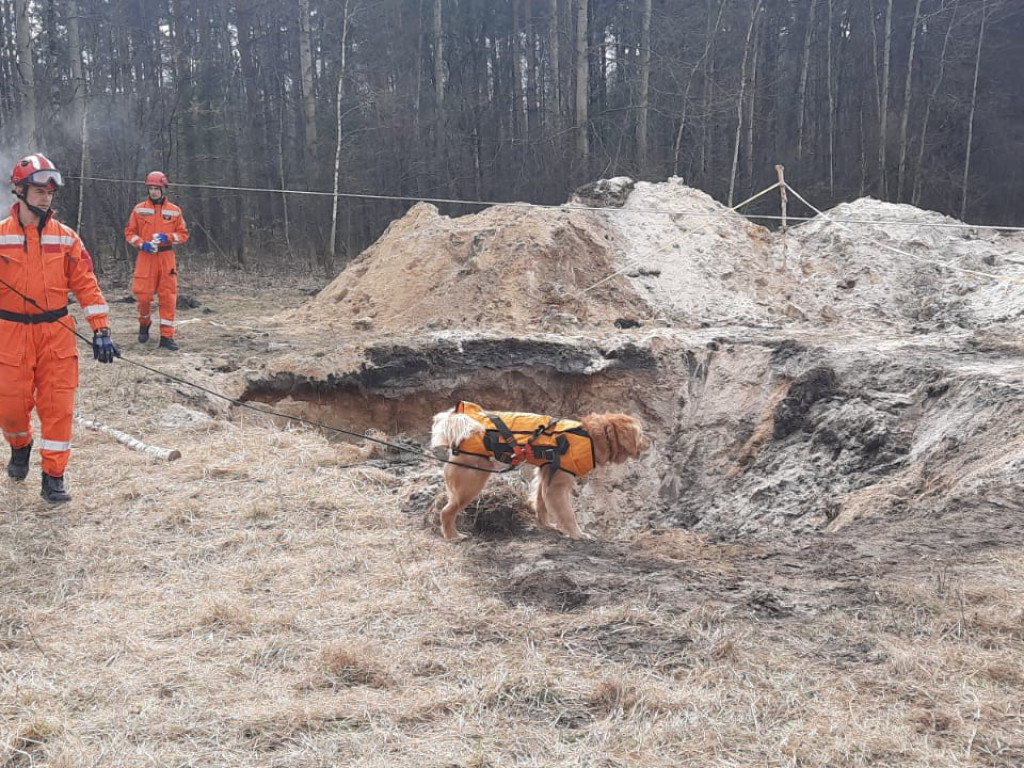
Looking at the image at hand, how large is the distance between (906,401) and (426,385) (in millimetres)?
5313

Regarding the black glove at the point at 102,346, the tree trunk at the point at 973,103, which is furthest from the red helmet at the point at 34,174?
the tree trunk at the point at 973,103

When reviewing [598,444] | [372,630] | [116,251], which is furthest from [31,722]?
[116,251]

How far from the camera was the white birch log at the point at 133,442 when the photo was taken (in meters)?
7.22

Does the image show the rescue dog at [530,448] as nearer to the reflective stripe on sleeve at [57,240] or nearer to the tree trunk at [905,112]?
the reflective stripe on sleeve at [57,240]

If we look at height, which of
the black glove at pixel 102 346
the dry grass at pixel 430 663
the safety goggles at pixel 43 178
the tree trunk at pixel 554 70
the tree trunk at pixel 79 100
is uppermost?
the tree trunk at pixel 554 70

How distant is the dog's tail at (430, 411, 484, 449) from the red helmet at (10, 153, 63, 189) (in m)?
3.04

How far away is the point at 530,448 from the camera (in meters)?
5.90

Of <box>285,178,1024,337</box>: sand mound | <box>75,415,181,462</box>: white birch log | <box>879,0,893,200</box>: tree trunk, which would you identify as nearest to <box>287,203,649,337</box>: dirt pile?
<box>285,178,1024,337</box>: sand mound

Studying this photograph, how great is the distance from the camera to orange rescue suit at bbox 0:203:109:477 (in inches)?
234

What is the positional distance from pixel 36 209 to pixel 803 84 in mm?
27132

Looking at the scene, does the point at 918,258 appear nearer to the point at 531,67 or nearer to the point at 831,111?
the point at 831,111

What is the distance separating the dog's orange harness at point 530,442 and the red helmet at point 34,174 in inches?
125

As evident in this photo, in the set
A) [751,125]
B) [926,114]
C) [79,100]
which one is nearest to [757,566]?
[79,100]

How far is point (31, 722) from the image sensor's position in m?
3.34
